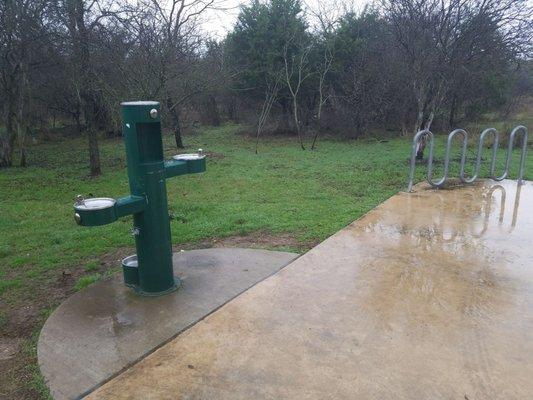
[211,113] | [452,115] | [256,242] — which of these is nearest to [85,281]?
[256,242]

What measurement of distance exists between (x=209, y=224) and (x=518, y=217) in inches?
134

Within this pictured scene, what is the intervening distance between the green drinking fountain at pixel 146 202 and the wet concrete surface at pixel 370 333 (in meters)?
1.16

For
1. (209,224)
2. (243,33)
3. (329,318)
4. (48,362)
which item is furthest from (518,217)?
(243,33)

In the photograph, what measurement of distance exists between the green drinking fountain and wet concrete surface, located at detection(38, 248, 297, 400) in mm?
148

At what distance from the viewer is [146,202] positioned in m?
3.14

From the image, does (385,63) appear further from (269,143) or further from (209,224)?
(209,224)

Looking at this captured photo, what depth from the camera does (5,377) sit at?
2404mm

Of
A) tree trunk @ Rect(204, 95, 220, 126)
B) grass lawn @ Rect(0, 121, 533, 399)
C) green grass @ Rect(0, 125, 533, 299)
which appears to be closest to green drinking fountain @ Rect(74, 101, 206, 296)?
grass lawn @ Rect(0, 121, 533, 399)

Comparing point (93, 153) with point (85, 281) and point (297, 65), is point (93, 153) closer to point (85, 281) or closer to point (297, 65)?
point (85, 281)

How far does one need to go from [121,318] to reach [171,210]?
140 inches

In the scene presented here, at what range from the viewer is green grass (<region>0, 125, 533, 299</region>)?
473cm

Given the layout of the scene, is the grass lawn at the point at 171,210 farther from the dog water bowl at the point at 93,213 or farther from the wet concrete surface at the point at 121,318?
the dog water bowl at the point at 93,213

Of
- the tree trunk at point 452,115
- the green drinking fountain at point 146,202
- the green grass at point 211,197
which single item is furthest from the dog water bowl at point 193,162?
the tree trunk at point 452,115

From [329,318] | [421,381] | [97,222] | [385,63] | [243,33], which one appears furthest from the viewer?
[243,33]
